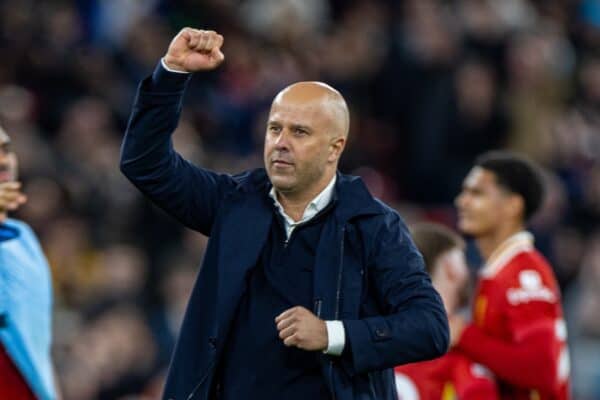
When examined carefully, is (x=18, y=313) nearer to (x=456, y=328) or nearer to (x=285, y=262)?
(x=285, y=262)

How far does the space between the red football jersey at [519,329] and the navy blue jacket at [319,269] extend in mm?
1269

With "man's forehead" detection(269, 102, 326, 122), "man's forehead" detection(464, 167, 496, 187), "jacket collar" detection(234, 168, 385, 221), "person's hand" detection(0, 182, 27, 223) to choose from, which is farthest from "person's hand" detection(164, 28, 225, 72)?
"man's forehead" detection(464, 167, 496, 187)

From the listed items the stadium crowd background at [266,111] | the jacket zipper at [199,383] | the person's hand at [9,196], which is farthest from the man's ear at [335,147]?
the stadium crowd background at [266,111]

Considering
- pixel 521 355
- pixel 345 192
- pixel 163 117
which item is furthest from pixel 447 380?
pixel 163 117

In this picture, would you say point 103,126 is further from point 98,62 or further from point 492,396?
point 492,396

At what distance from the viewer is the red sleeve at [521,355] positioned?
6145 mm

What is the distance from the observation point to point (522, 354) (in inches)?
242

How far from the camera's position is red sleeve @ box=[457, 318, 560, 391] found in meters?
6.14

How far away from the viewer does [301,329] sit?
4547 millimetres

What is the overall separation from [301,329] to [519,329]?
192cm

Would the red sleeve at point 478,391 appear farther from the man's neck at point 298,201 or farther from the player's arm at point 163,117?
the player's arm at point 163,117

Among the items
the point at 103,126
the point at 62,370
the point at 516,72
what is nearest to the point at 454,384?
the point at 62,370

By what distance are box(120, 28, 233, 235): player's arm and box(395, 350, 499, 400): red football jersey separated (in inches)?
68.5

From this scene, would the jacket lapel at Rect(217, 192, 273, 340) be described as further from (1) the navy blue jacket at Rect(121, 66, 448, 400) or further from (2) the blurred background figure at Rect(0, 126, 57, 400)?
(2) the blurred background figure at Rect(0, 126, 57, 400)
